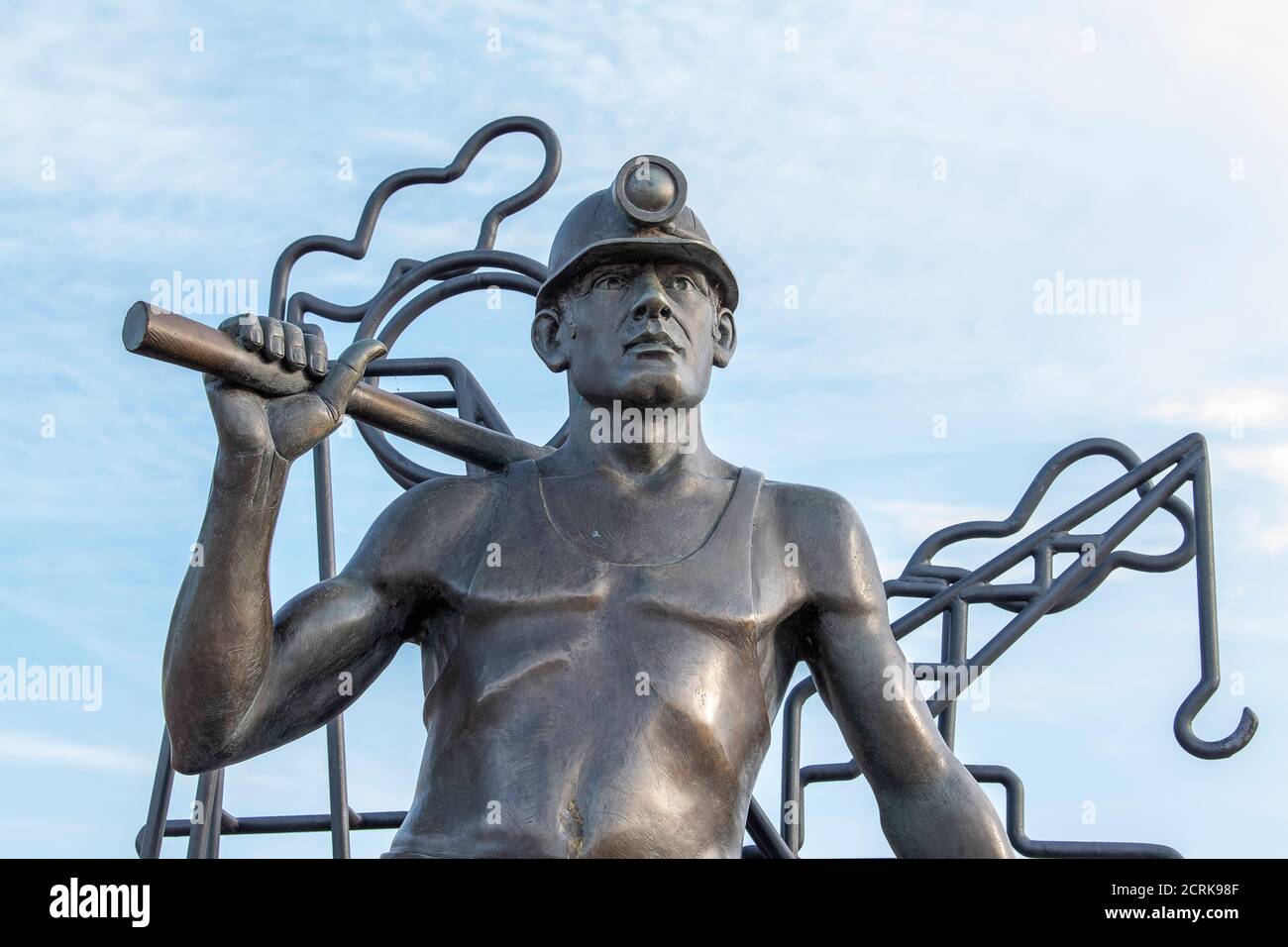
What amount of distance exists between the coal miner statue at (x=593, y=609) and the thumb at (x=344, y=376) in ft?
0.03

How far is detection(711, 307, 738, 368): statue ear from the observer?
5297mm

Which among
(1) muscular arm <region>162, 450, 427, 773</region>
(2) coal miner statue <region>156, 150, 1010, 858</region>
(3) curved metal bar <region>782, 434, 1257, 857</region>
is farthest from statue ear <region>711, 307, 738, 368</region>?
(3) curved metal bar <region>782, 434, 1257, 857</region>

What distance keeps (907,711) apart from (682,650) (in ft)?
2.25

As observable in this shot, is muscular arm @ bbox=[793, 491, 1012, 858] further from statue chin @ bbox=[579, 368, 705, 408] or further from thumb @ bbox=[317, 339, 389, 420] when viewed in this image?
thumb @ bbox=[317, 339, 389, 420]

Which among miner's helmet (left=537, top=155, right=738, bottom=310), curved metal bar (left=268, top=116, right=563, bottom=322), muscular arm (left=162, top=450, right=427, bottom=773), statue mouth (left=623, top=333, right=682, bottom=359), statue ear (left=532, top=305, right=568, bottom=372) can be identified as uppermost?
curved metal bar (left=268, top=116, right=563, bottom=322)

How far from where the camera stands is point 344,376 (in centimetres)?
469

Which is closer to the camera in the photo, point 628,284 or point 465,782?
point 465,782

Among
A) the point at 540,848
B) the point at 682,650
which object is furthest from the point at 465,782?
the point at 682,650

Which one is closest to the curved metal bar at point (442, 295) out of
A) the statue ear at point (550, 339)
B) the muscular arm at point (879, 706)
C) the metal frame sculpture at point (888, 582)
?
the metal frame sculpture at point (888, 582)

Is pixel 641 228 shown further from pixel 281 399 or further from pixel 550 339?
pixel 281 399

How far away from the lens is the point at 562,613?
4.77m

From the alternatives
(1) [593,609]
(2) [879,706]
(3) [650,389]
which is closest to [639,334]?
(3) [650,389]

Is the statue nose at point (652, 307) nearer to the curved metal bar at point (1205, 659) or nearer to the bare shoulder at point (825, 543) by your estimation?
the bare shoulder at point (825, 543)

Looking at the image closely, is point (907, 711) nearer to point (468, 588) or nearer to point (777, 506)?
point (777, 506)
